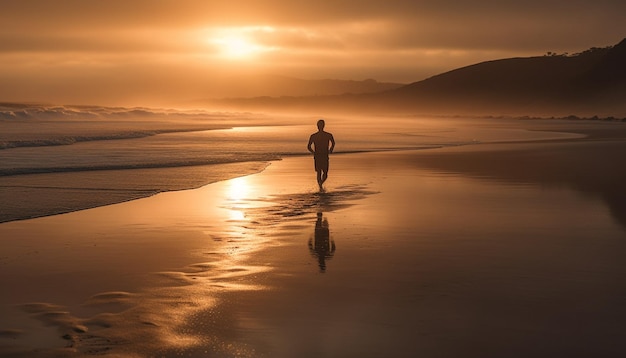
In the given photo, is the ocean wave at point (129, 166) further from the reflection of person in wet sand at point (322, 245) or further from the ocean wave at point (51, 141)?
the reflection of person in wet sand at point (322, 245)

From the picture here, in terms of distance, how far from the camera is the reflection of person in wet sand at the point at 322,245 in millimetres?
10290

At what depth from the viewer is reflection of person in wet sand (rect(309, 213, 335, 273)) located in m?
10.3

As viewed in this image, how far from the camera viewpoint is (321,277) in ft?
30.0

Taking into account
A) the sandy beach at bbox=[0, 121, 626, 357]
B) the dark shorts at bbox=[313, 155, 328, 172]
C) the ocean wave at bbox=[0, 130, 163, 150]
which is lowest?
the sandy beach at bbox=[0, 121, 626, 357]

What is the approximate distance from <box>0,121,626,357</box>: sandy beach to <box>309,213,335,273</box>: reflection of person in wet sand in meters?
0.04

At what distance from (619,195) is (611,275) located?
355 inches

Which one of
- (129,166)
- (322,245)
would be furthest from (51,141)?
(322,245)

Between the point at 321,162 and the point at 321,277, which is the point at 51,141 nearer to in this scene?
the point at 321,162

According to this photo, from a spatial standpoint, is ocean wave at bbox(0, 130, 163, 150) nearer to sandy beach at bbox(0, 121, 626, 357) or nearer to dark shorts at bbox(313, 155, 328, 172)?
dark shorts at bbox(313, 155, 328, 172)

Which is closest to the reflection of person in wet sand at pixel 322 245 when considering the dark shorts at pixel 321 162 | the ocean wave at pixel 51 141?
the dark shorts at pixel 321 162

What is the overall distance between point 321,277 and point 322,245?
2.12m

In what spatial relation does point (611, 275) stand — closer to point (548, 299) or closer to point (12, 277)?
point (548, 299)

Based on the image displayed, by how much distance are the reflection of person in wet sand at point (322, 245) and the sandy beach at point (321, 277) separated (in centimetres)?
4

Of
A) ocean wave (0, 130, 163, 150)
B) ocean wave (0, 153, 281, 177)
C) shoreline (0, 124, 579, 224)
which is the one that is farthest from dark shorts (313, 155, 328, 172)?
ocean wave (0, 130, 163, 150)
